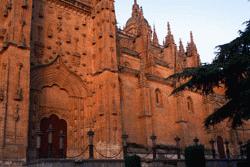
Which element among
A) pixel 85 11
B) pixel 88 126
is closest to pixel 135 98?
pixel 88 126

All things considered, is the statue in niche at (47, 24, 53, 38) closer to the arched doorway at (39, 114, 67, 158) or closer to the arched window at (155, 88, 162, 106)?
the arched doorway at (39, 114, 67, 158)

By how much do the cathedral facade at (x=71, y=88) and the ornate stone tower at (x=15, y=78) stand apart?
5cm

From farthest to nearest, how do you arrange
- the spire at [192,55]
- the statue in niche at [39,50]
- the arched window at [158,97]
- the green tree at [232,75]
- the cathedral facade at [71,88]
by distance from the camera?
the spire at [192,55], the arched window at [158,97], the statue in niche at [39,50], the cathedral facade at [71,88], the green tree at [232,75]

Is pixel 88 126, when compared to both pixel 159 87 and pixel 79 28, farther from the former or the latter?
pixel 159 87

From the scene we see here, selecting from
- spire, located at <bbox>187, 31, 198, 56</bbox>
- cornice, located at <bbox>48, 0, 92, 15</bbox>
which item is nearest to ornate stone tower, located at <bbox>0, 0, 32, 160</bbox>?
cornice, located at <bbox>48, 0, 92, 15</bbox>

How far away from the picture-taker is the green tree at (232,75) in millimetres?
14031

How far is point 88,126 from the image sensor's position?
23766 mm

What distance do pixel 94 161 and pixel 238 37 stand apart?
9.43 m

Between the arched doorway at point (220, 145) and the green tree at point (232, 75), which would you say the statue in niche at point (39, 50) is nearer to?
the green tree at point (232, 75)

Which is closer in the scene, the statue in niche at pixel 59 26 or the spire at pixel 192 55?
the statue in niche at pixel 59 26

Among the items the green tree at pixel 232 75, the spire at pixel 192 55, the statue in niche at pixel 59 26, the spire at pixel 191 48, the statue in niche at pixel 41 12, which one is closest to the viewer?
the green tree at pixel 232 75

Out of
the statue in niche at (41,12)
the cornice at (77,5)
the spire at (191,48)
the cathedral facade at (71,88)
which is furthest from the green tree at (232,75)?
the spire at (191,48)

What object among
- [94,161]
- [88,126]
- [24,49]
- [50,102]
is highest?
[24,49]

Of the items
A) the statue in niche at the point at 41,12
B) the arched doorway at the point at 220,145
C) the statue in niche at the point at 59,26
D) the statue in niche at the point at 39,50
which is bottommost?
the arched doorway at the point at 220,145
